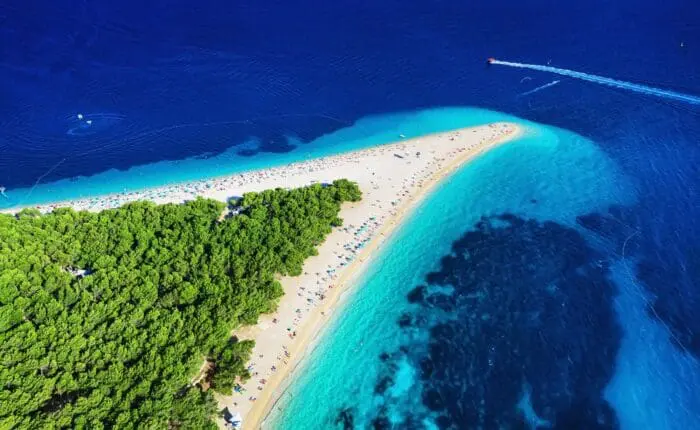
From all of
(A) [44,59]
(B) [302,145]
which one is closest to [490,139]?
(B) [302,145]

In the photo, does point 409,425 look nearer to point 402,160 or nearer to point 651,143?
point 402,160

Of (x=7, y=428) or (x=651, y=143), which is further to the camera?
(x=651, y=143)

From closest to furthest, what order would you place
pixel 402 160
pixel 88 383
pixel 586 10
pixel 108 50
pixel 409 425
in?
pixel 88 383
pixel 409 425
pixel 402 160
pixel 108 50
pixel 586 10

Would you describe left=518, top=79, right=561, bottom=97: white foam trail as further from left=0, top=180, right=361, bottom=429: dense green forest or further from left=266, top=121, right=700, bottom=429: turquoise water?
left=0, top=180, right=361, bottom=429: dense green forest

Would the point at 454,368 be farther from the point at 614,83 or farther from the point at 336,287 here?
the point at 614,83

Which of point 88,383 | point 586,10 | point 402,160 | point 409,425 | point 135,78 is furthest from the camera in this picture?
point 586,10

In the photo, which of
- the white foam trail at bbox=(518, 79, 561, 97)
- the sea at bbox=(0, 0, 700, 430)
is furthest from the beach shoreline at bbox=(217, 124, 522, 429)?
the white foam trail at bbox=(518, 79, 561, 97)

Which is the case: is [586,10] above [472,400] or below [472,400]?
above
